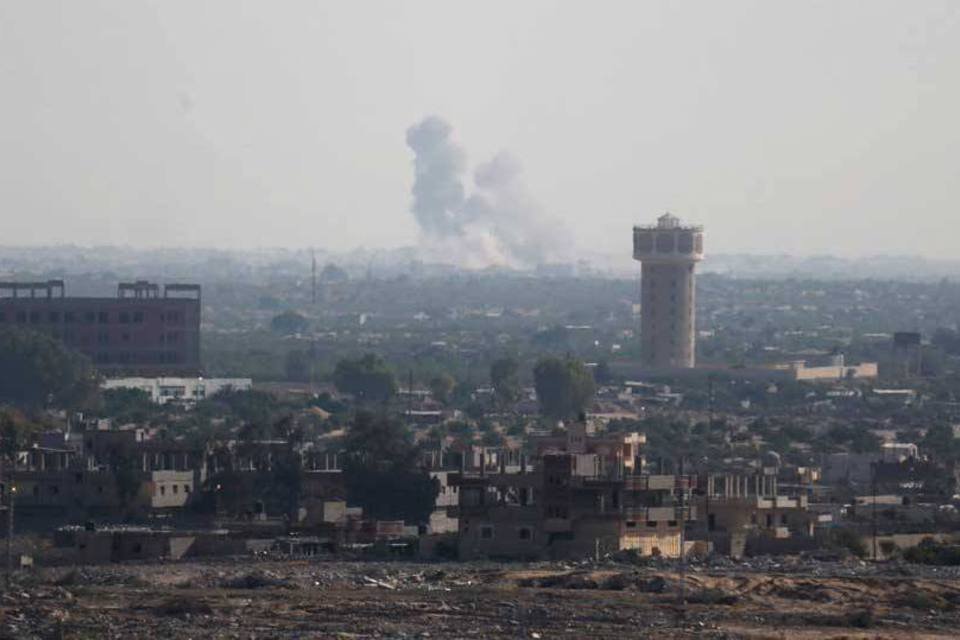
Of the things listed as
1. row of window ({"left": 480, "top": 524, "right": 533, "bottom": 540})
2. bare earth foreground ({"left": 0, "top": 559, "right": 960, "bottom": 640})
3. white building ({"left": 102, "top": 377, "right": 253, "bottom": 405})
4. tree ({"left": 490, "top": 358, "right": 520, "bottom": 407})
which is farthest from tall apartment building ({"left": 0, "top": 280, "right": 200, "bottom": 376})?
bare earth foreground ({"left": 0, "top": 559, "right": 960, "bottom": 640})

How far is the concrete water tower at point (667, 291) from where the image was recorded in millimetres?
133250

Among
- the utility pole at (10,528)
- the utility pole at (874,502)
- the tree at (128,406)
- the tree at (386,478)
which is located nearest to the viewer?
the utility pole at (10,528)

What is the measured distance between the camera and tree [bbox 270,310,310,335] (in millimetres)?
188500

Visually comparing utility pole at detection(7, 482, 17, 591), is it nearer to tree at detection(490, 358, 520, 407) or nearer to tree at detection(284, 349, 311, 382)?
tree at detection(490, 358, 520, 407)

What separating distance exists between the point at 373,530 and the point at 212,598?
1001cm

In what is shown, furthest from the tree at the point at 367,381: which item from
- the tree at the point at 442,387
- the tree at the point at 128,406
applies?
the tree at the point at 128,406

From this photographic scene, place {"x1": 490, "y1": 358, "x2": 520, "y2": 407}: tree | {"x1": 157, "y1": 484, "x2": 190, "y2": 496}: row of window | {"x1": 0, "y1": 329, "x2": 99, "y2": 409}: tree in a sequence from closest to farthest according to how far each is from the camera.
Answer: {"x1": 157, "y1": 484, "x2": 190, "y2": 496}: row of window → {"x1": 0, "y1": 329, "x2": 99, "y2": 409}: tree → {"x1": 490, "y1": 358, "x2": 520, "y2": 407}: tree

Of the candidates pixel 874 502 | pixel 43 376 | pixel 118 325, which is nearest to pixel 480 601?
pixel 874 502

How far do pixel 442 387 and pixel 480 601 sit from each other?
63.2 metres

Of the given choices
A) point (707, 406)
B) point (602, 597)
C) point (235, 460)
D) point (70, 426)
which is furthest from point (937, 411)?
point (602, 597)

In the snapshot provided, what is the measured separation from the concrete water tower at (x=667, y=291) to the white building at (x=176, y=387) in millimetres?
22125

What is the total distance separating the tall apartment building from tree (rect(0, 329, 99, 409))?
1194 cm

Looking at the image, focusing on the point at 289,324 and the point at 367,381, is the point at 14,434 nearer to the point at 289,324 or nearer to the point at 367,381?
the point at 367,381

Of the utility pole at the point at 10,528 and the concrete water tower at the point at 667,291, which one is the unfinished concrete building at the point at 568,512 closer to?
the utility pole at the point at 10,528
